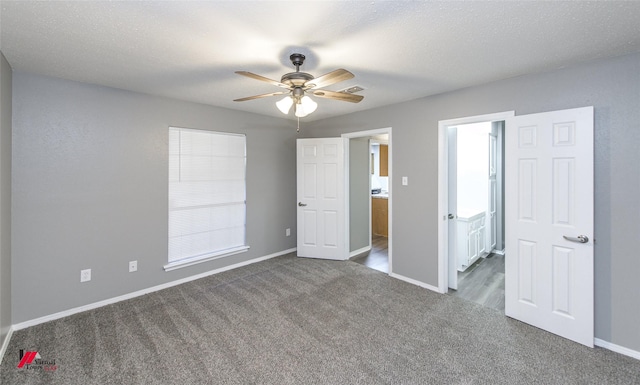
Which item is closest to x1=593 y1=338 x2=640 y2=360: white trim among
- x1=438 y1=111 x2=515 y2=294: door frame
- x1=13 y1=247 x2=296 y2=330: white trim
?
x1=438 y1=111 x2=515 y2=294: door frame

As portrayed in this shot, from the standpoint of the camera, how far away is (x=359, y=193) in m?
4.68

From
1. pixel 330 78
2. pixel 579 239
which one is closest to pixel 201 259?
pixel 330 78

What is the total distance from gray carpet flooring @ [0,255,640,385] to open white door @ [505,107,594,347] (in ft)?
0.70

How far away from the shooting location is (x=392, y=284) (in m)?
3.39

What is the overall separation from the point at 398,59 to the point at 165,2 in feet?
5.38

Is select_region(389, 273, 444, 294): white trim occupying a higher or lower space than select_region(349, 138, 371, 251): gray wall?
lower

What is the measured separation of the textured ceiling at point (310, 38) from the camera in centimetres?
153

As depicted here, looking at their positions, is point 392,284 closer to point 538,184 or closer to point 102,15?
point 538,184

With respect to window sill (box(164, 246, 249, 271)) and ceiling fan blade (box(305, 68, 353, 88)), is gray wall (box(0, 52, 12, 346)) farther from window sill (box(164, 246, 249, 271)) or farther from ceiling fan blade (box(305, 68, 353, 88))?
ceiling fan blade (box(305, 68, 353, 88))

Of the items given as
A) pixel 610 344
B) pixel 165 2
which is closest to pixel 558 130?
pixel 610 344

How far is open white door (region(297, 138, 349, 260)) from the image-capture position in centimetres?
425

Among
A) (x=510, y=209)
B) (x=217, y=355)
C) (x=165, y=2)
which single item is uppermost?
(x=165, y=2)
